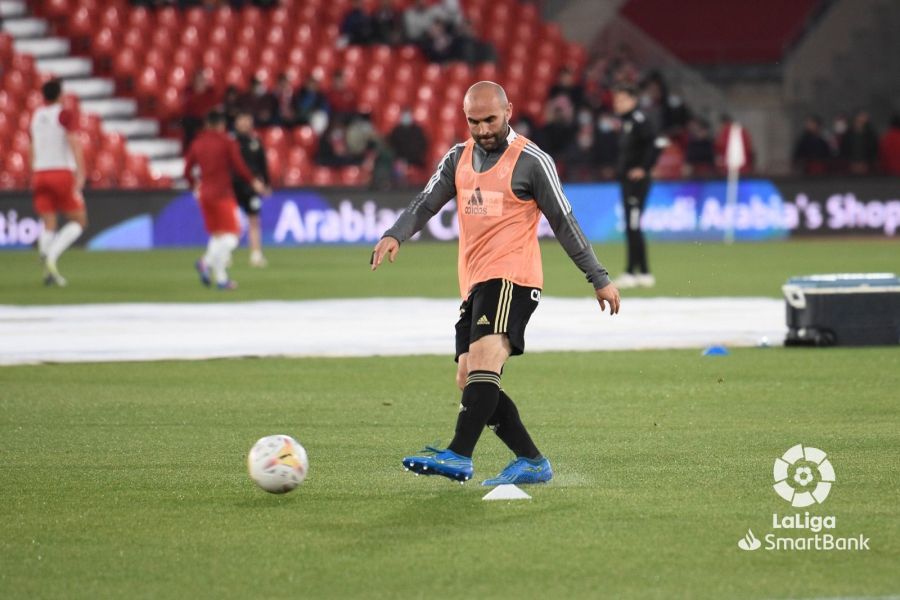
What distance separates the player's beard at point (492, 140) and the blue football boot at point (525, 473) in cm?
153

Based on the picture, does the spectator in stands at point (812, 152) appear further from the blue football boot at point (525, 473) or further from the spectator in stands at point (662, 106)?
the blue football boot at point (525, 473)

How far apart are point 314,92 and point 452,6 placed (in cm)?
531

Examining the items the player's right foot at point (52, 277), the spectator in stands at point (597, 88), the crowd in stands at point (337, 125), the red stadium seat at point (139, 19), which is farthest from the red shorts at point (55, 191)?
the spectator in stands at point (597, 88)

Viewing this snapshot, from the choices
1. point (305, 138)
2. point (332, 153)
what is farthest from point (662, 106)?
point (305, 138)

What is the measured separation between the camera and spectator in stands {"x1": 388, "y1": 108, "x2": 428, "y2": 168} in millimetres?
32781

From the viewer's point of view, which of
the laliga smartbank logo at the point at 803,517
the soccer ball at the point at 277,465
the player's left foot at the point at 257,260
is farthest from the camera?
the player's left foot at the point at 257,260

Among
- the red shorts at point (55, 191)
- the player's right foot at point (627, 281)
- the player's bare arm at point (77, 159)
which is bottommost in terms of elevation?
the player's right foot at point (627, 281)

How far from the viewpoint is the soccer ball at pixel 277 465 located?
25.1 ft

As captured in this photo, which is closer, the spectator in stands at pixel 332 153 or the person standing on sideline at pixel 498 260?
the person standing on sideline at pixel 498 260

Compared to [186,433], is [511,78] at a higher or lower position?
higher

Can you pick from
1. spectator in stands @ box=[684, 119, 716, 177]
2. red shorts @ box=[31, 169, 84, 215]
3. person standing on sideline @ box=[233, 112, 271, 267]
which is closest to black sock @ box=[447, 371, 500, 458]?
red shorts @ box=[31, 169, 84, 215]

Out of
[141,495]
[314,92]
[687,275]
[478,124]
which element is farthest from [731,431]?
[314,92]

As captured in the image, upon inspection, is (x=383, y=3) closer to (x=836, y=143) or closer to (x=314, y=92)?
(x=314, y=92)

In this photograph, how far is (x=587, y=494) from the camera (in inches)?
304
